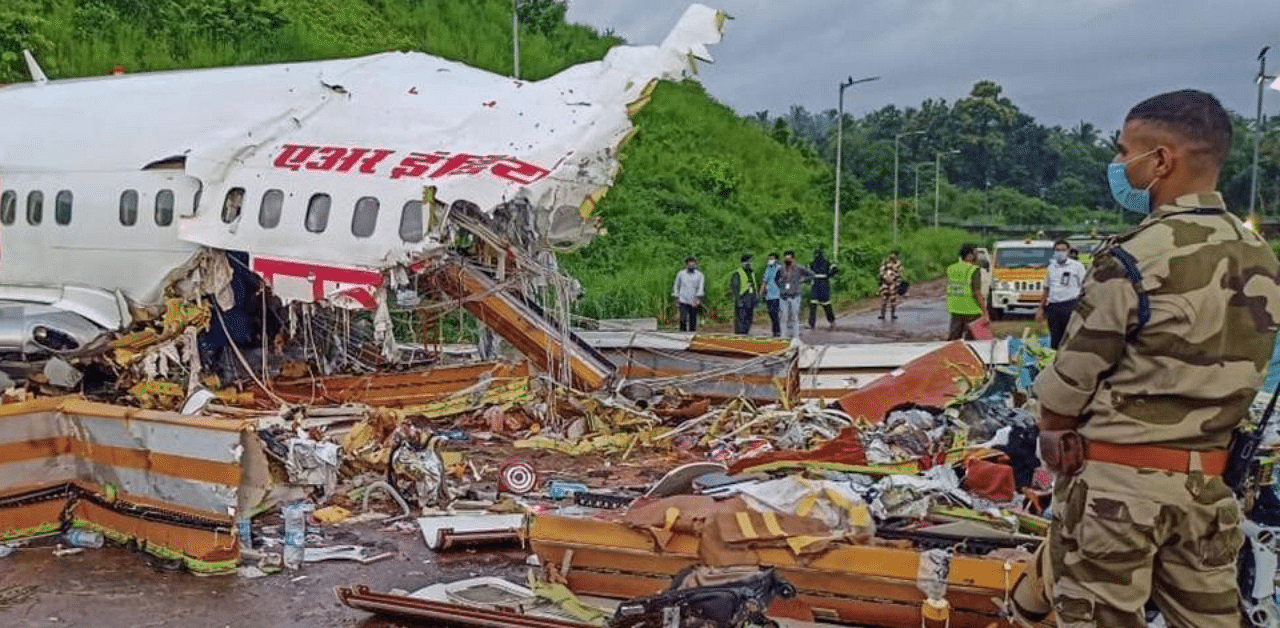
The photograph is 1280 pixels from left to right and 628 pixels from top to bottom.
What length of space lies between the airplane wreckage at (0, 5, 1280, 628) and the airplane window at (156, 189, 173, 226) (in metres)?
0.04

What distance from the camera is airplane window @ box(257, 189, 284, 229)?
10.8m

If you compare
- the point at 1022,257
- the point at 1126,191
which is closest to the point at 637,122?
the point at 1022,257

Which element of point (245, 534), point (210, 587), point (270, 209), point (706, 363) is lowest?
point (210, 587)

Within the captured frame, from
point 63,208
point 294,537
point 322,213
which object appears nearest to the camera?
point 294,537

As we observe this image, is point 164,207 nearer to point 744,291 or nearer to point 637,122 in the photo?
point 744,291

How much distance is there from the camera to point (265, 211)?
1084 cm

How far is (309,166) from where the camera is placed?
35.9 feet

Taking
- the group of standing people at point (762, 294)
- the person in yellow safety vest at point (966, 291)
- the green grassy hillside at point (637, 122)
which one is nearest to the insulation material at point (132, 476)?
the person in yellow safety vest at point (966, 291)

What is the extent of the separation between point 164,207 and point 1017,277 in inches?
738

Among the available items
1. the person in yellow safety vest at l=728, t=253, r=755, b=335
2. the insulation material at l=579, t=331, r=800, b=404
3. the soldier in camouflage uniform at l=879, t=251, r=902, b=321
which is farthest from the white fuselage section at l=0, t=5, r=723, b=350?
the soldier in camouflage uniform at l=879, t=251, r=902, b=321

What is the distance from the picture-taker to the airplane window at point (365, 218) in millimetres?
10352

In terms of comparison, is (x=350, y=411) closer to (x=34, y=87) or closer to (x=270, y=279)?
(x=270, y=279)

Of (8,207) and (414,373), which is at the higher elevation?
(8,207)

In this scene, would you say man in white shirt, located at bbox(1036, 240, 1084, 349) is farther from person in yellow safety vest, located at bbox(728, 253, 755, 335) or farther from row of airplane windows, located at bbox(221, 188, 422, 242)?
row of airplane windows, located at bbox(221, 188, 422, 242)
